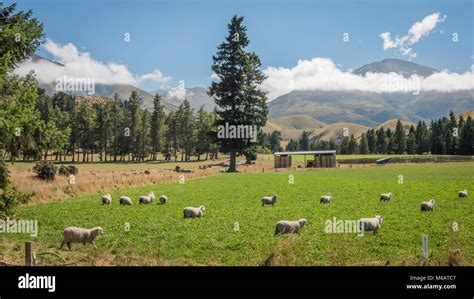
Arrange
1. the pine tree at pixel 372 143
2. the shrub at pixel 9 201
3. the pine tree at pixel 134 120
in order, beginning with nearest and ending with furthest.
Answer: the shrub at pixel 9 201
the pine tree at pixel 134 120
the pine tree at pixel 372 143

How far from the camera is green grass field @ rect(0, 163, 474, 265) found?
12789mm

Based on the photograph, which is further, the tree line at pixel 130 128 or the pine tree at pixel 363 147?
the pine tree at pixel 363 147

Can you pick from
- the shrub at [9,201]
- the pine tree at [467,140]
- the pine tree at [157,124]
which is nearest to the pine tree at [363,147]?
the pine tree at [467,140]

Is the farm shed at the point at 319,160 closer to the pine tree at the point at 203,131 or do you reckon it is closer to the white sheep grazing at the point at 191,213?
the pine tree at the point at 203,131

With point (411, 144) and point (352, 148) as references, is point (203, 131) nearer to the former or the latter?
point (352, 148)

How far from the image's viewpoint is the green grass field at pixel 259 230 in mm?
12789

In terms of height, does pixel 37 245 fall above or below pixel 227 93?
below

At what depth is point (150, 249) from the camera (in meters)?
14.4

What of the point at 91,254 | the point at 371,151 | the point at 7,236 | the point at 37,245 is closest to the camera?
the point at 91,254

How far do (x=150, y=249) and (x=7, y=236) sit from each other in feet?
26.0

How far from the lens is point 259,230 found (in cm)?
1691

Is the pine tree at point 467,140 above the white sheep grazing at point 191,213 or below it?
above
